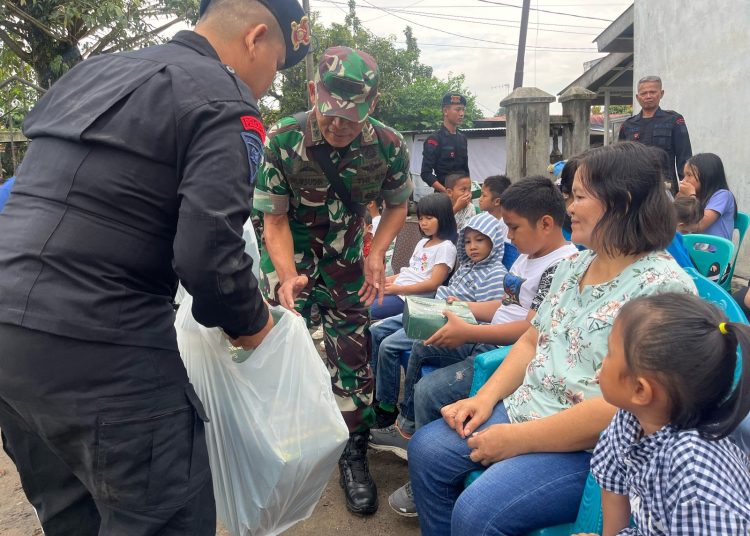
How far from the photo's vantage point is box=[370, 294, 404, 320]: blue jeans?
3.60 m

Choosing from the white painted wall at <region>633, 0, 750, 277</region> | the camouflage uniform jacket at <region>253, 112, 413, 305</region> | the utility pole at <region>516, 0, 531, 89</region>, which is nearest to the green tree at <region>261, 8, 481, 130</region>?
the utility pole at <region>516, 0, 531, 89</region>

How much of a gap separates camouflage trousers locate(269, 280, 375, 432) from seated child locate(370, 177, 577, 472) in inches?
15.6

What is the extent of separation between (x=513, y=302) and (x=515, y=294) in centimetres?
4

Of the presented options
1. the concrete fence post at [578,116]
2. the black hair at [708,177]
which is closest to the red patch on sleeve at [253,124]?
the black hair at [708,177]

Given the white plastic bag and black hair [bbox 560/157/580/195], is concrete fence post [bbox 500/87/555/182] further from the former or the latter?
the white plastic bag

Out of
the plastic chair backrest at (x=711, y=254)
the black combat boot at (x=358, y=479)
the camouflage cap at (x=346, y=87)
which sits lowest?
the black combat boot at (x=358, y=479)

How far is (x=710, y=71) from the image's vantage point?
6.55 metres

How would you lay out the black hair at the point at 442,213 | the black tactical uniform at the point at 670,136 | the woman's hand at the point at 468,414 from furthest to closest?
1. the black tactical uniform at the point at 670,136
2. the black hair at the point at 442,213
3. the woman's hand at the point at 468,414

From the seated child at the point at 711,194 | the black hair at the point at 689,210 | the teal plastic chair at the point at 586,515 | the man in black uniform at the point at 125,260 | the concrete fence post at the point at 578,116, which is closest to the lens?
the man in black uniform at the point at 125,260

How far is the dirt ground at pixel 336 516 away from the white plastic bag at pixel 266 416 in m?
0.78

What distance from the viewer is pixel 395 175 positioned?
8.89ft

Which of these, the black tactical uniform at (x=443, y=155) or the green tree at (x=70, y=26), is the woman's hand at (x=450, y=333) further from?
the green tree at (x=70, y=26)

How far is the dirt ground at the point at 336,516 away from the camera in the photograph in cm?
244

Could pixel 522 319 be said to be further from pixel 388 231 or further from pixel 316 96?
pixel 316 96
